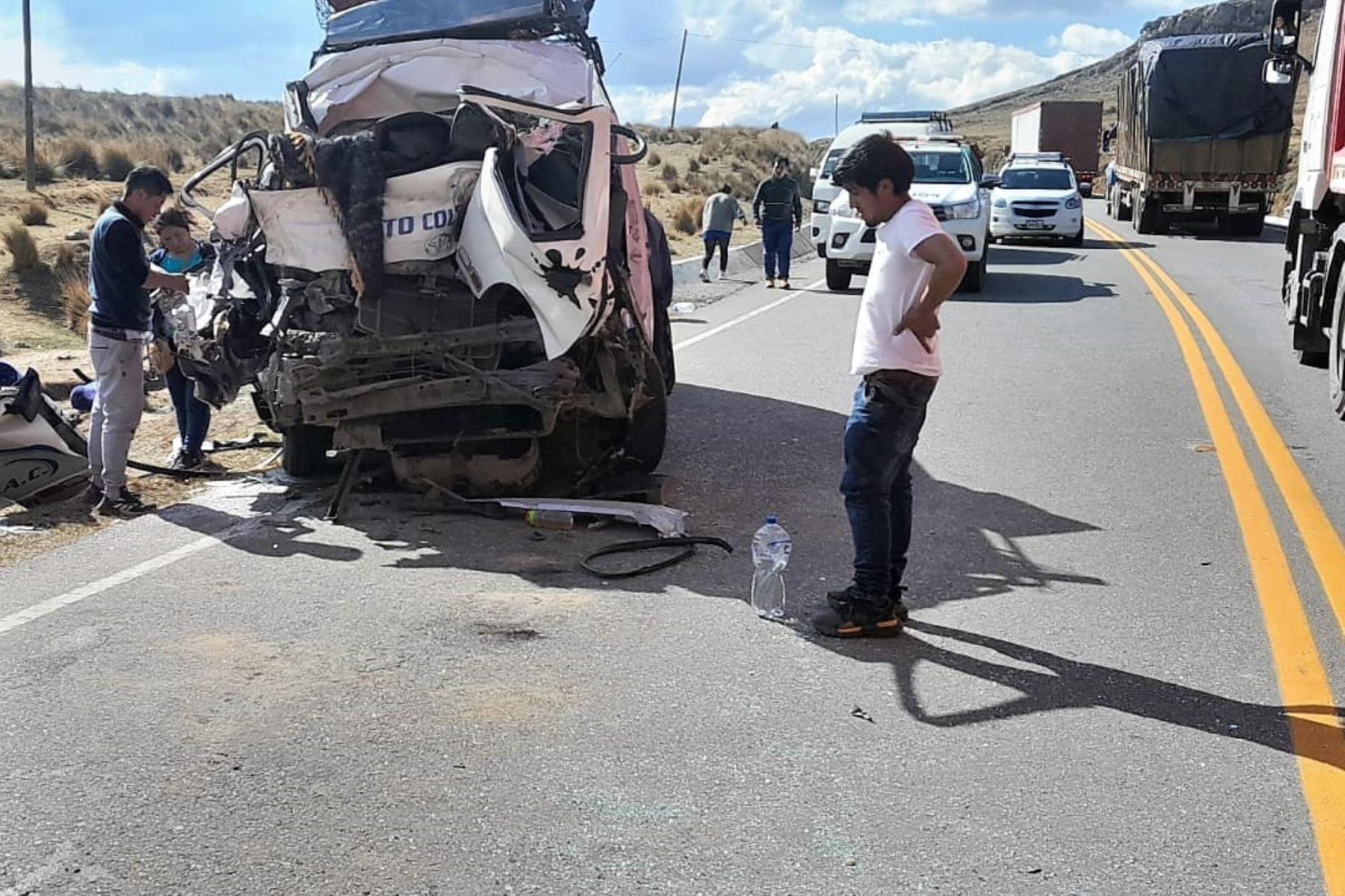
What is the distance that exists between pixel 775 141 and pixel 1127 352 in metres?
54.6

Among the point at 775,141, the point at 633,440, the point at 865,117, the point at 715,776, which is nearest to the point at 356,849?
the point at 715,776

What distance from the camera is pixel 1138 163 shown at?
29359 mm

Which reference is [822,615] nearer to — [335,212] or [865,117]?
[335,212]

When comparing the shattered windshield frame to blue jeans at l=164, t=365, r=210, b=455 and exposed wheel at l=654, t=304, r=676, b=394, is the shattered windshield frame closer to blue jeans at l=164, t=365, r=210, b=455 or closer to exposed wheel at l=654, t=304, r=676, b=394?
exposed wheel at l=654, t=304, r=676, b=394

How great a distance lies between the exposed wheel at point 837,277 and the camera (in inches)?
712

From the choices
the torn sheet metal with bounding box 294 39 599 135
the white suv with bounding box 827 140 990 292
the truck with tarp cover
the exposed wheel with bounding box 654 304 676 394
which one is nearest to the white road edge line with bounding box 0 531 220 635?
the torn sheet metal with bounding box 294 39 599 135

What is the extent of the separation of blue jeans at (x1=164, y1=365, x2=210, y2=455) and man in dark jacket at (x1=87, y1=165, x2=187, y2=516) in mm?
902

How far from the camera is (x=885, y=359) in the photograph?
4.97 m

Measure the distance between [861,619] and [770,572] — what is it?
1.70 feet

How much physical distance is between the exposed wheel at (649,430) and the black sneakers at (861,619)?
234 cm

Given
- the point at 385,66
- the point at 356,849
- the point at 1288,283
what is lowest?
the point at 356,849

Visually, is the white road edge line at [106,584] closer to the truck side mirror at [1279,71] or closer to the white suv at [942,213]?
the truck side mirror at [1279,71]

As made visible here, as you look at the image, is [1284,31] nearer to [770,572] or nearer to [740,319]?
[740,319]

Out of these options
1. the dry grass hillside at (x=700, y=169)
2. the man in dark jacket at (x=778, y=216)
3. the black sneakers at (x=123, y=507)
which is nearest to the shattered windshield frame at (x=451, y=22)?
the black sneakers at (x=123, y=507)
